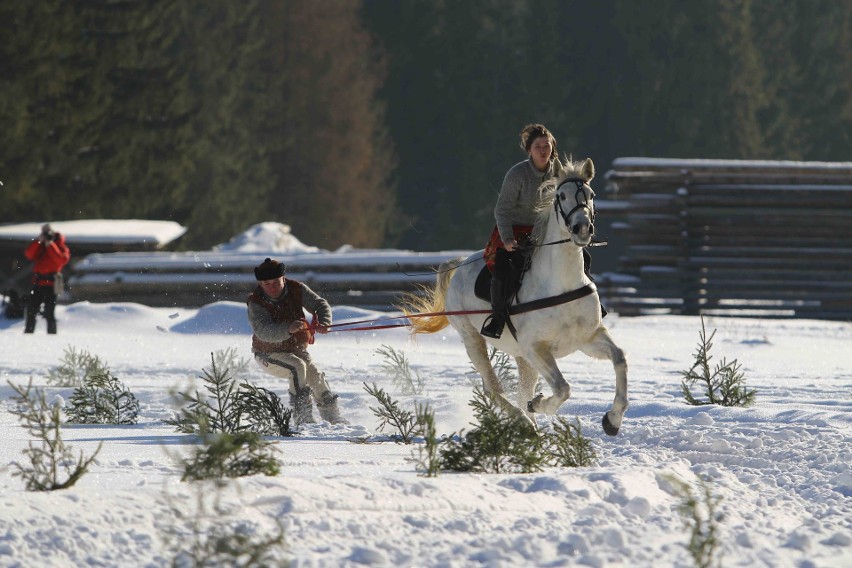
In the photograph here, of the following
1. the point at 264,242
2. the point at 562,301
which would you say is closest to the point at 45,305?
the point at 264,242

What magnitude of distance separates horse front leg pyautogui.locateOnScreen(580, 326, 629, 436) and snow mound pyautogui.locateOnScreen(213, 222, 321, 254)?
16563 mm

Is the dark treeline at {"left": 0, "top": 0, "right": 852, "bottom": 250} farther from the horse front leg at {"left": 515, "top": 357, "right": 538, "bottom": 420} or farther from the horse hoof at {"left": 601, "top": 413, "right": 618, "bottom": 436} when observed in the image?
the horse hoof at {"left": 601, "top": 413, "right": 618, "bottom": 436}

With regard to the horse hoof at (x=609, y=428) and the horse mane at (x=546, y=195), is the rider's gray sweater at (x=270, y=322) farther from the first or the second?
the horse hoof at (x=609, y=428)

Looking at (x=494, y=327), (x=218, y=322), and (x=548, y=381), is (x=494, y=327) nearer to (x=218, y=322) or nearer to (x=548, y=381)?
(x=548, y=381)

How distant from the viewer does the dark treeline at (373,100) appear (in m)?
33.4

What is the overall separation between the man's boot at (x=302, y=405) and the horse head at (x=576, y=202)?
242 cm

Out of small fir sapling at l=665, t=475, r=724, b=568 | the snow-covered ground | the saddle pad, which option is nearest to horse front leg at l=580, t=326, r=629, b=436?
the snow-covered ground

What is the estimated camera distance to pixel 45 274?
18859 mm

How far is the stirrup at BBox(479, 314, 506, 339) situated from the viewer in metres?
9.23

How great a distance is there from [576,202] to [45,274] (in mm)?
12139

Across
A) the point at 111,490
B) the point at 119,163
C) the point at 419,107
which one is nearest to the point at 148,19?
the point at 119,163

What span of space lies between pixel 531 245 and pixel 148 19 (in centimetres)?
2816

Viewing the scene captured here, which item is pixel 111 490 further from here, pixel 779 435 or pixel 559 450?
pixel 779 435

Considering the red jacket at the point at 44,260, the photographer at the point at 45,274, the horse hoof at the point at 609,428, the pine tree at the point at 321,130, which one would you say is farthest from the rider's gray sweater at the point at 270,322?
the pine tree at the point at 321,130
